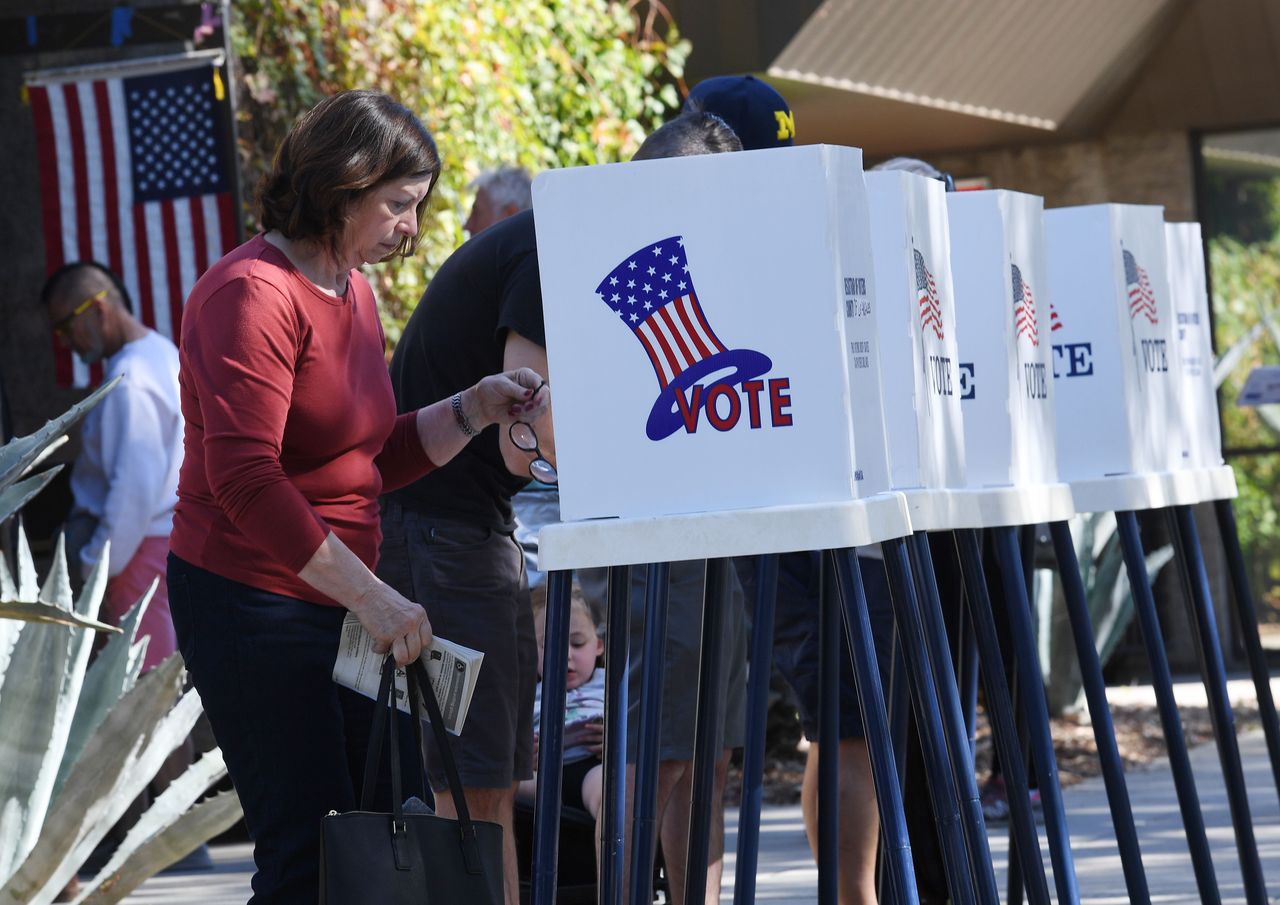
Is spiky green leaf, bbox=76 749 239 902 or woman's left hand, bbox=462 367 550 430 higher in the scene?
woman's left hand, bbox=462 367 550 430

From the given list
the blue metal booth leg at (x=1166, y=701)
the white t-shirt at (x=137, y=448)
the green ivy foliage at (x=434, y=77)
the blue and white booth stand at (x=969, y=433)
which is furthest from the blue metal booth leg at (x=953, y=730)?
the green ivy foliage at (x=434, y=77)

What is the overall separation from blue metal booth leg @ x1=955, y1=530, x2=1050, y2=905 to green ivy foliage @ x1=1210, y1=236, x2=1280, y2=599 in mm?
7838

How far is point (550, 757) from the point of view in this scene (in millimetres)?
2715

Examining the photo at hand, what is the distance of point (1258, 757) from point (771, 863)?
280 cm

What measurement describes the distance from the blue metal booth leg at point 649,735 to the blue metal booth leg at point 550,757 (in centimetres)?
6

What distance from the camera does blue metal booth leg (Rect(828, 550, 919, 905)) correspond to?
2639 mm

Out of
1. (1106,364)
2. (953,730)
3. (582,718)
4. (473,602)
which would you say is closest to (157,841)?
(473,602)

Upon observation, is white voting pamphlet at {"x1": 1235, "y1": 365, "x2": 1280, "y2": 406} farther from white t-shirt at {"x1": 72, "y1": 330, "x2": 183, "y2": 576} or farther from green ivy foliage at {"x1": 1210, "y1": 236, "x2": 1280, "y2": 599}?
white t-shirt at {"x1": 72, "y1": 330, "x2": 183, "y2": 576}

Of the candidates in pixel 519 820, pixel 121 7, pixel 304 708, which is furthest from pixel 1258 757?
pixel 304 708

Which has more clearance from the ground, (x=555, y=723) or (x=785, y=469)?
(x=785, y=469)

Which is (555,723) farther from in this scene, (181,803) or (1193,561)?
(1193,561)

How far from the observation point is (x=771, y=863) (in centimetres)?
590

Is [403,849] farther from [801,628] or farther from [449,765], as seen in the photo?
[801,628]

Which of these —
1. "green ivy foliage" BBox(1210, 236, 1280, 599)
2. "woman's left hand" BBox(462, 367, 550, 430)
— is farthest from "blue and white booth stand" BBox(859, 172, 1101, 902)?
"green ivy foliage" BBox(1210, 236, 1280, 599)
